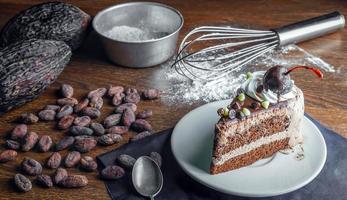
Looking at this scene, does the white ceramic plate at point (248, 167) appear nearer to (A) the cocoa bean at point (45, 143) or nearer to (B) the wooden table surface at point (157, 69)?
(B) the wooden table surface at point (157, 69)

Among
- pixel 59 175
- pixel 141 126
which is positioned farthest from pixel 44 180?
pixel 141 126

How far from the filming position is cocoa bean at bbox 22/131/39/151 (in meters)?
1.02

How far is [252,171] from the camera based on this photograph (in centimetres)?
94

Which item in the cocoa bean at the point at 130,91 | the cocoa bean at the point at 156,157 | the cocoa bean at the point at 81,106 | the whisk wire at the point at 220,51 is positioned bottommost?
the cocoa bean at the point at 156,157

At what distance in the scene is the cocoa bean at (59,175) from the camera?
934 millimetres

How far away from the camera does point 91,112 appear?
1.11 meters

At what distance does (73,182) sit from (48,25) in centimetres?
49

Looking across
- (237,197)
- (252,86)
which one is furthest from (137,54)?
(237,197)

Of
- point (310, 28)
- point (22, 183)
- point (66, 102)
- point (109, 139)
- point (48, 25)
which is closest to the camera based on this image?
point (22, 183)

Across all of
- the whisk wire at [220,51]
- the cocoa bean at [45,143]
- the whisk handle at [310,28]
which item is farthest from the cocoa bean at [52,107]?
the whisk handle at [310,28]

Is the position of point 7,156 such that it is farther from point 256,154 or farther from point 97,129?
point 256,154

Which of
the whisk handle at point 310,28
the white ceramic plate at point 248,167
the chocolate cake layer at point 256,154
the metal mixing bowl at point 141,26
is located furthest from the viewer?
the whisk handle at point 310,28

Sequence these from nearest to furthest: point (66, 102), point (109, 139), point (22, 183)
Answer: point (22, 183)
point (109, 139)
point (66, 102)

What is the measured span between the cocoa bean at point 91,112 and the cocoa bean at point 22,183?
0.22m
